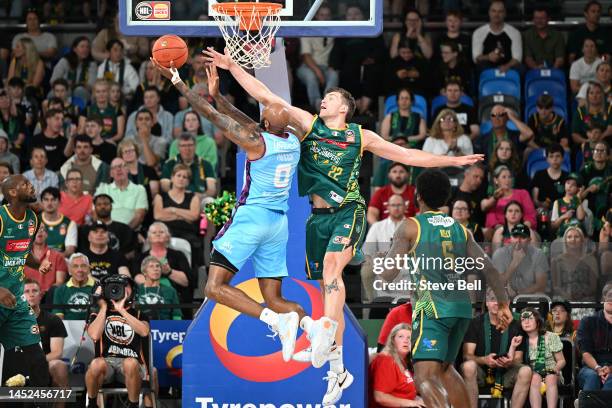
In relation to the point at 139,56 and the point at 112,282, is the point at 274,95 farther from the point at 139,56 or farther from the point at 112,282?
the point at 139,56

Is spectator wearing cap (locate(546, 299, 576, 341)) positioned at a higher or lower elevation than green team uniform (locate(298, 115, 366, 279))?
lower

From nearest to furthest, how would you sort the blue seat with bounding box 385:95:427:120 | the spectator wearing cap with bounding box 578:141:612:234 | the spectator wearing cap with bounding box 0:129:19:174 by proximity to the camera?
the spectator wearing cap with bounding box 578:141:612:234 < the spectator wearing cap with bounding box 0:129:19:174 < the blue seat with bounding box 385:95:427:120

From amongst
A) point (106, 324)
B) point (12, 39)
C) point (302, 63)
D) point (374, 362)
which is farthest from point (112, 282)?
point (12, 39)

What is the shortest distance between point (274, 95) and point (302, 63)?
7.56 metres

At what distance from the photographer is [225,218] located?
13062mm

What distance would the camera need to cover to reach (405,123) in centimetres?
1723

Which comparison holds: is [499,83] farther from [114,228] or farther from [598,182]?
[114,228]

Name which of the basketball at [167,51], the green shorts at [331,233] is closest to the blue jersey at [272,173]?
the green shorts at [331,233]

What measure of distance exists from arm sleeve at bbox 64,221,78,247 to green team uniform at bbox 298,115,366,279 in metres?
5.08

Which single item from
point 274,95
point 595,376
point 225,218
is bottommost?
point 595,376

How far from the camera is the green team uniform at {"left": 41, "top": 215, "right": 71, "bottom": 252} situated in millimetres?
15617

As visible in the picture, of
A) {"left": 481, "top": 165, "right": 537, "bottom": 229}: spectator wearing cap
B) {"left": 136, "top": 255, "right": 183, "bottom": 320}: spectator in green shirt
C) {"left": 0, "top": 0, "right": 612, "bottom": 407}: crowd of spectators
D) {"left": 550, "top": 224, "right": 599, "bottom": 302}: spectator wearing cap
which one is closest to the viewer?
Answer: {"left": 0, "top": 0, "right": 612, "bottom": 407}: crowd of spectators

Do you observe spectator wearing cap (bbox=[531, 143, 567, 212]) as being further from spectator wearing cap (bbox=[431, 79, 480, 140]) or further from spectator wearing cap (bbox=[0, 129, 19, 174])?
spectator wearing cap (bbox=[0, 129, 19, 174])

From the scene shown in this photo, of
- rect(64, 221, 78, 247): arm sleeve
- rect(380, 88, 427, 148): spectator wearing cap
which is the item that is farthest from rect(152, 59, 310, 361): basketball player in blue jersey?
rect(380, 88, 427, 148): spectator wearing cap
